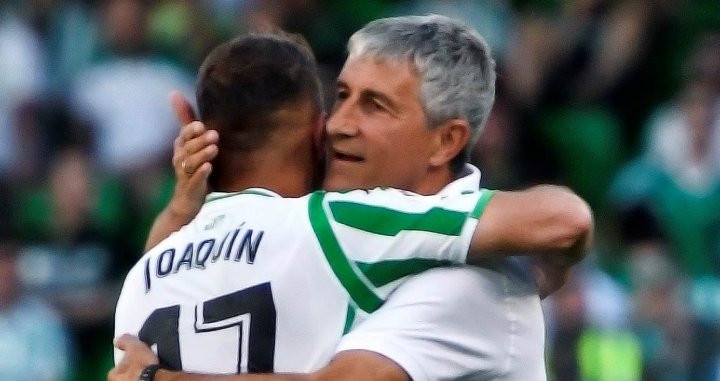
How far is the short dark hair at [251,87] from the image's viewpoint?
3.26 metres

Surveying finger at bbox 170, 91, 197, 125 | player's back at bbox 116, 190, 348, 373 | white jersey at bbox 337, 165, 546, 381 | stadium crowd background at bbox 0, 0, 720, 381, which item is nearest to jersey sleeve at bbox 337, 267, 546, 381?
white jersey at bbox 337, 165, 546, 381

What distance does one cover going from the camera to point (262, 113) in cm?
326

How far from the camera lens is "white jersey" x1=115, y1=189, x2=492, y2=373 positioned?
309 cm

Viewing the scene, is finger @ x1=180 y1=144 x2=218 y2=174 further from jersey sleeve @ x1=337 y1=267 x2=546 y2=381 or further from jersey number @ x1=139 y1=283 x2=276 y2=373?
jersey sleeve @ x1=337 y1=267 x2=546 y2=381

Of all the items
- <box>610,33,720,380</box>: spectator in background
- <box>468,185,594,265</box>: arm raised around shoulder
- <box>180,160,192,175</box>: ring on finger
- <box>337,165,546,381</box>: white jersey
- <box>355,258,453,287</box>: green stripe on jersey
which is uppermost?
<box>180,160,192,175</box>: ring on finger

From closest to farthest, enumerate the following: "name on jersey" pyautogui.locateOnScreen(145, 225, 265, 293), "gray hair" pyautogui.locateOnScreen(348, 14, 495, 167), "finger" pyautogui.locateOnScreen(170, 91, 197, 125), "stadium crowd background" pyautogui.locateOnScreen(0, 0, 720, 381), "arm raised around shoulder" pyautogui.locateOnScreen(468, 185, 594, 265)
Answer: "arm raised around shoulder" pyautogui.locateOnScreen(468, 185, 594, 265)
"name on jersey" pyautogui.locateOnScreen(145, 225, 265, 293)
"gray hair" pyautogui.locateOnScreen(348, 14, 495, 167)
"finger" pyautogui.locateOnScreen(170, 91, 197, 125)
"stadium crowd background" pyautogui.locateOnScreen(0, 0, 720, 381)

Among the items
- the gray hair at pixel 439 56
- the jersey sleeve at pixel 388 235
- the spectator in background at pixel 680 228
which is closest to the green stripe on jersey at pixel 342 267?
the jersey sleeve at pixel 388 235

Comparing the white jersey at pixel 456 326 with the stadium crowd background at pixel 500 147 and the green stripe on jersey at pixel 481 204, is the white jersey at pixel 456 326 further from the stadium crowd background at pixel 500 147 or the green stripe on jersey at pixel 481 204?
the stadium crowd background at pixel 500 147

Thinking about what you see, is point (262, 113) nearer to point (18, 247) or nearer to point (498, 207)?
point (498, 207)

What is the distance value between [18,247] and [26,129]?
77cm

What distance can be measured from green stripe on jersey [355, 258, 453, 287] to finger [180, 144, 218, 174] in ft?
1.28

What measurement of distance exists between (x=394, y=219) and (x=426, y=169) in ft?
1.03

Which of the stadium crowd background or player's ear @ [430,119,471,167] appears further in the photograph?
the stadium crowd background

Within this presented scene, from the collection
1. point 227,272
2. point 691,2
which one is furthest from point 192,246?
point 691,2
